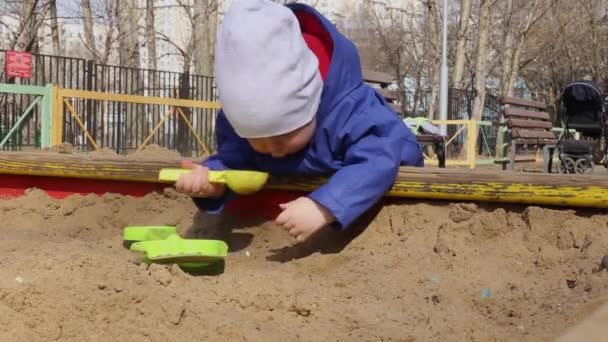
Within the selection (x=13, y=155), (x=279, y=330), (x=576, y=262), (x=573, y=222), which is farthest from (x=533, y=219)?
(x=13, y=155)

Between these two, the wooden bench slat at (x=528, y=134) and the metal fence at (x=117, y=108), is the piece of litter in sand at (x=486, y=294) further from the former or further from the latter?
the metal fence at (x=117, y=108)

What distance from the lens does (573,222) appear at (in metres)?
2.74

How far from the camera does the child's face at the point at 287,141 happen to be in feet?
9.21

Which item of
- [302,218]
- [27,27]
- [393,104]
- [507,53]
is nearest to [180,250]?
[302,218]

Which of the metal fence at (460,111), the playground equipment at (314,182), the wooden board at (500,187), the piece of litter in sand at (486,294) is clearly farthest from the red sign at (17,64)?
the piece of litter in sand at (486,294)

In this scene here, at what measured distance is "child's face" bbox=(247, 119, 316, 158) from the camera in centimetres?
281

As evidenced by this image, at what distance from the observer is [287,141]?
283 cm

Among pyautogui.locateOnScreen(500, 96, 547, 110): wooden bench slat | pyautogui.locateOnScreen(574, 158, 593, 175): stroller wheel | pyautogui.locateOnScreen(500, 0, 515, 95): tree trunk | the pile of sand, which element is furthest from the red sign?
pyautogui.locateOnScreen(500, 0, 515, 95): tree trunk

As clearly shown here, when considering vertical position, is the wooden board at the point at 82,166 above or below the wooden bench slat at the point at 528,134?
above

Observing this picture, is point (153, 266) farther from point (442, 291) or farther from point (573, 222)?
point (573, 222)

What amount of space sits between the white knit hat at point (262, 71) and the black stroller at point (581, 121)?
7.47 m

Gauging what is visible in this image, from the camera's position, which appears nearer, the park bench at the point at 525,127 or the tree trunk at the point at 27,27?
the park bench at the point at 525,127

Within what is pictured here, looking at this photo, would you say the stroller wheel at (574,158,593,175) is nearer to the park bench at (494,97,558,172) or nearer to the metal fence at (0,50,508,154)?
the park bench at (494,97,558,172)

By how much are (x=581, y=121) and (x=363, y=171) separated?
7652mm
